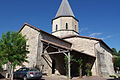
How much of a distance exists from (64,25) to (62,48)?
40.0 feet

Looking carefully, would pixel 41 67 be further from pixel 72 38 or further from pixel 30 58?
pixel 72 38

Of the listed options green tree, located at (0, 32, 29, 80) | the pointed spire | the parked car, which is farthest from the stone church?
green tree, located at (0, 32, 29, 80)

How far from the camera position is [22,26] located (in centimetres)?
2045

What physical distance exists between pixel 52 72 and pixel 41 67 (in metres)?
2.95

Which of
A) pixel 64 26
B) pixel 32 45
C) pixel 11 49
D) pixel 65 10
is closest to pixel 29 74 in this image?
pixel 11 49

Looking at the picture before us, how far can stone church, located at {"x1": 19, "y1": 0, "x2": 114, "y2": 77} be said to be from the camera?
16.8 meters

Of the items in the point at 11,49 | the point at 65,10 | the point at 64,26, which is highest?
the point at 65,10

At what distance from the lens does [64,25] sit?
1077 inches

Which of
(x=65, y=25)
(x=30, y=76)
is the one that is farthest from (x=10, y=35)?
(x=65, y=25)

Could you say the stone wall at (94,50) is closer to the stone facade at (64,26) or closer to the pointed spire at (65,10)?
the stone facade at (64,26)

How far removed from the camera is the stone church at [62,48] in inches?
661

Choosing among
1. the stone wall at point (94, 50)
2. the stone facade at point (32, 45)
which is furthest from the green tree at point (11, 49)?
the stone wall at point (94, 50)

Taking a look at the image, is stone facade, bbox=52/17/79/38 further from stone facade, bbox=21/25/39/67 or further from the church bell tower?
stone facade, bbox=21/25/39/67

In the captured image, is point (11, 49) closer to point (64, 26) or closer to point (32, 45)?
point (32, 45)
